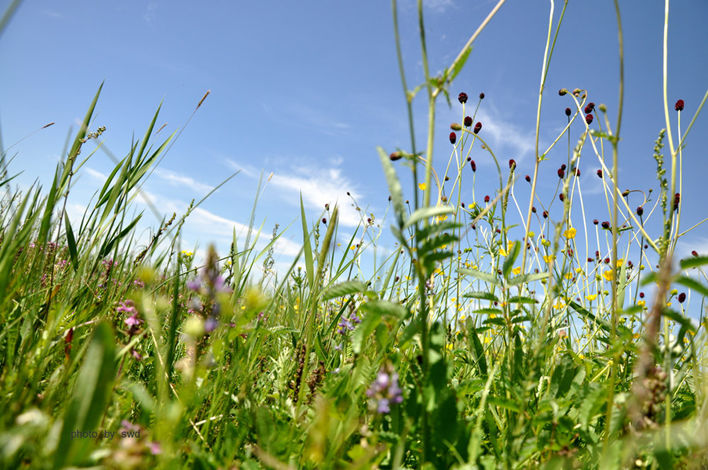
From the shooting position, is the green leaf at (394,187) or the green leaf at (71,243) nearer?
the green leaf at (394,187)

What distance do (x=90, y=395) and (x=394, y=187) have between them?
596mm

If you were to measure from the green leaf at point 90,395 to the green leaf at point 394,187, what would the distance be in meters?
0.52

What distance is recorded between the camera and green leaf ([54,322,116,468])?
1.84 ft

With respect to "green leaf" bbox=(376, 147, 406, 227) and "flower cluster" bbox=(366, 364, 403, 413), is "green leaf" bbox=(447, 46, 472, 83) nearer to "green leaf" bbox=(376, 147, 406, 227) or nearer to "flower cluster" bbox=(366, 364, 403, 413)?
"green leaf" bbox=(376, 147, 406, 227)

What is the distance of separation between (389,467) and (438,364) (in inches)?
13.3

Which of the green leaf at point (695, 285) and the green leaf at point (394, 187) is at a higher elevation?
the green leaf at point (394, 187)

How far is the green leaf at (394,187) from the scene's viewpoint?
2.43 ft

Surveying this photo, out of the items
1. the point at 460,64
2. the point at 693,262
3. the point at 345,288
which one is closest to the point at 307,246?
the point at 345,288

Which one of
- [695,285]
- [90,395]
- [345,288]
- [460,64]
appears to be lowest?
[90,395]

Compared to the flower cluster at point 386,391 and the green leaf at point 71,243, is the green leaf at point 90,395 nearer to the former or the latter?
the flower cluster at point 386,391

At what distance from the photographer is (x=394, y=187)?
0.74m

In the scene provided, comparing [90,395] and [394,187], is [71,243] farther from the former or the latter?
[394,187]

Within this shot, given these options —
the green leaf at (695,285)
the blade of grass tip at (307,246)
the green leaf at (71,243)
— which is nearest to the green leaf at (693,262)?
the green leaf at (695,285)

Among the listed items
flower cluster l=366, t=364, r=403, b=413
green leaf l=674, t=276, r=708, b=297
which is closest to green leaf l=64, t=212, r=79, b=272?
flower cluster l=366, t=364, r=403, b=413
